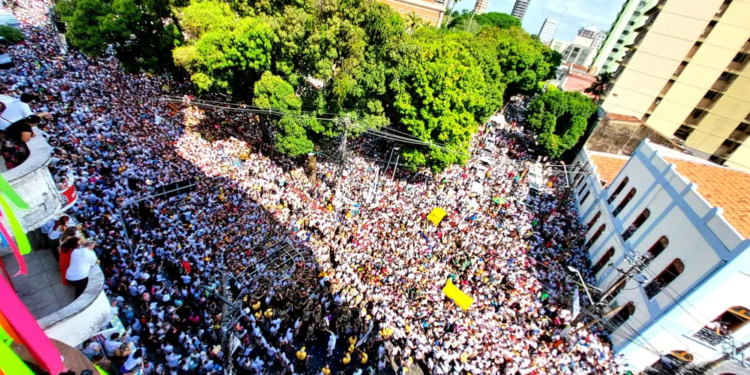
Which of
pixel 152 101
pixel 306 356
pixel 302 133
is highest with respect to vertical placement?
pixel 302 133

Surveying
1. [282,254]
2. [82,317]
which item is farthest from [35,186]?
[282,254]

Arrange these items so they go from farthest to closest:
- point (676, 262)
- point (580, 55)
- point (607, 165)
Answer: point (580, 55), point (607, 165), point (676, 262)

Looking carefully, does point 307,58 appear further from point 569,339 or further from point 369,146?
point 569,339

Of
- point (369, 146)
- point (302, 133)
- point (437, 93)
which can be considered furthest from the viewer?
point (369, 146)

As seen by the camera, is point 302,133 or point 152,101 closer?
point 302,133

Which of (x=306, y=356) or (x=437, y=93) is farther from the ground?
(x=437, y=93)

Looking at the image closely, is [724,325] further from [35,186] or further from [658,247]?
[35,186]

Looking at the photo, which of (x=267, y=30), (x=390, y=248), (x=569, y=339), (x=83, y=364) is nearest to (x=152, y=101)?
(x=267, y=30)
